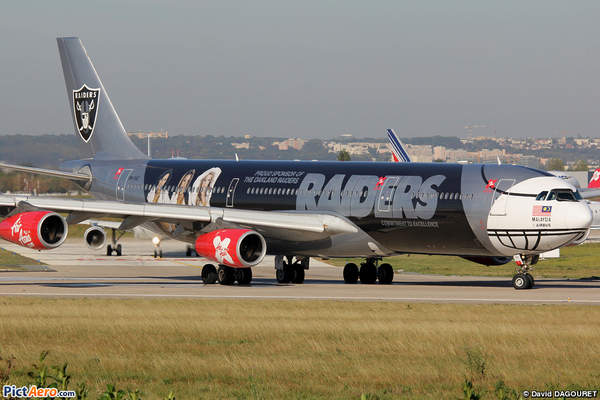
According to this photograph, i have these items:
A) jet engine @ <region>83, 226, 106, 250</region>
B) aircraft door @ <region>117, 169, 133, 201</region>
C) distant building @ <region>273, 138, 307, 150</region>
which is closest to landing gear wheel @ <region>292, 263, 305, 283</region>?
aircraft door @ <region>117, 169, 133, 201</region>

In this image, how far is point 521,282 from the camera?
91.8 ft

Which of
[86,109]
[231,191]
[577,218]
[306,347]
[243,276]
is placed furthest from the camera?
[86,109]

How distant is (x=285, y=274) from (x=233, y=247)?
5.48 m

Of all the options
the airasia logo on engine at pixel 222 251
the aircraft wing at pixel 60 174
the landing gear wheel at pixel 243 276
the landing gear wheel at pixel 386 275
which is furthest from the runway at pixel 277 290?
the aircraft wing at pixel 60 174

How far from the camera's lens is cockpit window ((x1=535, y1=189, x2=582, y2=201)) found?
85.7ft

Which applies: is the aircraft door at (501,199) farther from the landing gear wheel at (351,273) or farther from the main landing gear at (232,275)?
the main landing gear at (232,275)

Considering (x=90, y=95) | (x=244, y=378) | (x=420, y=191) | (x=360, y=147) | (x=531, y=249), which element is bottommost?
(x=244, y=378)

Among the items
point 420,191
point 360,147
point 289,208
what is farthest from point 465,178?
point 360,147

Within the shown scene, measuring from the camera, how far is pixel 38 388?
8.90m

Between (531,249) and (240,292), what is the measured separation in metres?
9.89

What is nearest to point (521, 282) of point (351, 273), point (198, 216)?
point (351, 273)

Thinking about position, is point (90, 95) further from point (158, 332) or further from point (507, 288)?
point (158, 332)

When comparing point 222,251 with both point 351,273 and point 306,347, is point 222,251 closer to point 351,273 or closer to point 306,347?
point 351,273

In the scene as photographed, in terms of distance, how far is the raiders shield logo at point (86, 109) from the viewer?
133 feet
